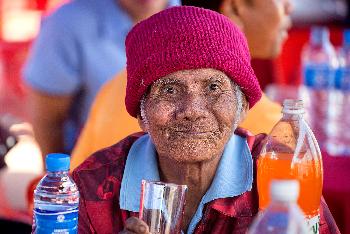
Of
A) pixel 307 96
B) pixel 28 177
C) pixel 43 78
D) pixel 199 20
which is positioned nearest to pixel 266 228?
pixel 199 20

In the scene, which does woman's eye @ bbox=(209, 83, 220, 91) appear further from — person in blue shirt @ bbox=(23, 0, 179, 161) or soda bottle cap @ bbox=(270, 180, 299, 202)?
person in blue shirt @ bbox=(23, 0, 179, 161)

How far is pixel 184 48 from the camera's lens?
6.69ft

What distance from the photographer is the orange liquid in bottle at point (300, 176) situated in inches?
80.9

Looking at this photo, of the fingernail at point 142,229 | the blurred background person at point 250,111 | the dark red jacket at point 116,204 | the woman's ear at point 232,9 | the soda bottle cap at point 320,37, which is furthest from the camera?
the soda bottle cap at point 320,37

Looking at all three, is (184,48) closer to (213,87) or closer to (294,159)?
(213,87)

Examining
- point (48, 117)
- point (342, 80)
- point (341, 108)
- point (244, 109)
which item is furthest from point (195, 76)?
point (342, 80)

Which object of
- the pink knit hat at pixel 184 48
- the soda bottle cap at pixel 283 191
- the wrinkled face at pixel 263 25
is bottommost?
the soda bottle cap at pixel 283 191

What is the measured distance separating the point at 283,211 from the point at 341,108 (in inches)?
145

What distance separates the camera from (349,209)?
3.11 m

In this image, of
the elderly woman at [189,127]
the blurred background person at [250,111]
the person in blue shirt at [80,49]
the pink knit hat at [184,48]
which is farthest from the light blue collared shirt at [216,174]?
the person in blue shirt at [80,49]

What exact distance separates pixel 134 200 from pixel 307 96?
10.4 feet

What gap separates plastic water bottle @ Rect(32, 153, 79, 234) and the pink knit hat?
0.29 metres

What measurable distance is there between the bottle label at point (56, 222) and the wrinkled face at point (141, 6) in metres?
2.09

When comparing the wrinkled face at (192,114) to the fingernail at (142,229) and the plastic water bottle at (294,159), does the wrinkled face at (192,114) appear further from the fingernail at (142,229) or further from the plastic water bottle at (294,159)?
the fingernail at (142,229)
